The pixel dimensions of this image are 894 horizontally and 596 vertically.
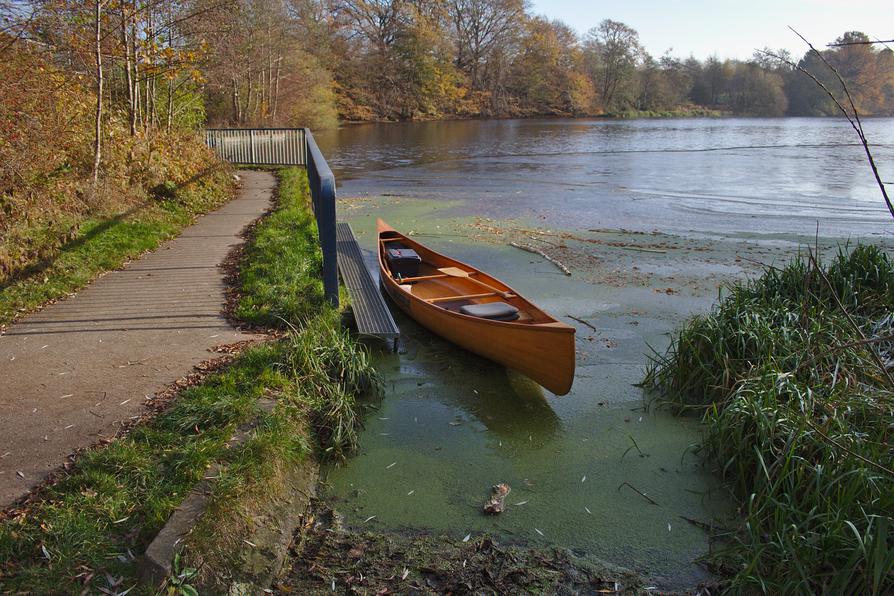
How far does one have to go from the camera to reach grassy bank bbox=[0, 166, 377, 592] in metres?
3.21

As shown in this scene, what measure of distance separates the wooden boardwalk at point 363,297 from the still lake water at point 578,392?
33 cm

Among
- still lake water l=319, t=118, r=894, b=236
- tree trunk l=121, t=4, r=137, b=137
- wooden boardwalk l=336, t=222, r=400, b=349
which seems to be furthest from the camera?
still lake water l=319, t=118, r=894, b=236

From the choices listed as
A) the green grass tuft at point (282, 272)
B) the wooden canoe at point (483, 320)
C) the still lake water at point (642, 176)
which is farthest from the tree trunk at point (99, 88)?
the still lake water at point (642, 176)

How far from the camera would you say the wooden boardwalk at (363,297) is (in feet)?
22.2

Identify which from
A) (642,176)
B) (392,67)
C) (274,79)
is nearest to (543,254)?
(642,176)

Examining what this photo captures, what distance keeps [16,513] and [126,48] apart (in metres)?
A: 9.44

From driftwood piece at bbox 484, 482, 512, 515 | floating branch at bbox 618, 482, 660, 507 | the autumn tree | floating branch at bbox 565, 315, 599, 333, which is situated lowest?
floating branch at bbox 618, 482, 660, 507

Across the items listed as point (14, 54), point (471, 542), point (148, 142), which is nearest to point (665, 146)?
point (148, 142)

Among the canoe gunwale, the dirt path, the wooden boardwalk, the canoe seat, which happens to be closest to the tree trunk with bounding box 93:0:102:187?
the dirt path

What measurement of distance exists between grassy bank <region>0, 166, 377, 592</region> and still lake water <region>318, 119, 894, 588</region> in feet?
1.40

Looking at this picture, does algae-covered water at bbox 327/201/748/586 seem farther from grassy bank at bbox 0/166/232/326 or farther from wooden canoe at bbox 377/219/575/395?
grassy bank at bbox 0/166/232/326

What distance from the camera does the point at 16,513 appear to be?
345cm

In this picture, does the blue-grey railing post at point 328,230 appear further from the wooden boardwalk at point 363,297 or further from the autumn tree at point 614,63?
the autumn tree at point 614,63

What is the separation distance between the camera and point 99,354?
5469 mm
